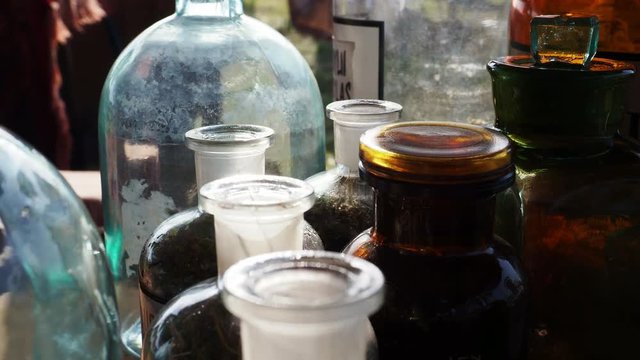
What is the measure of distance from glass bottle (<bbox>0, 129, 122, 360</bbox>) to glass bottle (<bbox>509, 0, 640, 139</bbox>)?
237 mm

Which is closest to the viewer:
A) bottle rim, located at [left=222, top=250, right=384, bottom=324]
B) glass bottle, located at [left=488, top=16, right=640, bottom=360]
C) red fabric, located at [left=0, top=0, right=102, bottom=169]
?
bottle rim, located at [left=222, top=250, right=384, bottom=324]

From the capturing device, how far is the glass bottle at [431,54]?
51 centimetres

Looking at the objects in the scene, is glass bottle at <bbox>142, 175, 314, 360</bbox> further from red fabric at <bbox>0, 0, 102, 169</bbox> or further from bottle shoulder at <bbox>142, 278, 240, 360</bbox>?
red fabric at <bbox>0, 0, 102, 169</bbox>

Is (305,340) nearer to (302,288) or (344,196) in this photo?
(302,288)

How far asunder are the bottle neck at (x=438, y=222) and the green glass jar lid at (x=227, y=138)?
76mm

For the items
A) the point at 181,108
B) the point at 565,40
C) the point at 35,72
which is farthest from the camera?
the point at 35,72

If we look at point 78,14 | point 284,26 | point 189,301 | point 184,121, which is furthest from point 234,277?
point 284,26

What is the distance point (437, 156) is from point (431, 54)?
286mm

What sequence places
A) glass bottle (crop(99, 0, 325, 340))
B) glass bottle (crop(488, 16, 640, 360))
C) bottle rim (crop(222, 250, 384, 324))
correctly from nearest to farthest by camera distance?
1. bottle rim (crop(222, 250, 384, 324))
2. glass bottle (crop(488, 16, 640, 360))
3. glass bottle (crop(99, 0, 325, 340))

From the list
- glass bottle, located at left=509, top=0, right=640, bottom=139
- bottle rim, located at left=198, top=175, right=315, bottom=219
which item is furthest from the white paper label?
bottle rim, located at left=198, top=175, right=315, bottom=219

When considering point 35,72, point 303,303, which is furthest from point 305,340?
point 35,72

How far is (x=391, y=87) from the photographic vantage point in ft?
1.67

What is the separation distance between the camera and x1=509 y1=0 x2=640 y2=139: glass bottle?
0.37 meters

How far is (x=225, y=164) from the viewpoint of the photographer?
32 cm
